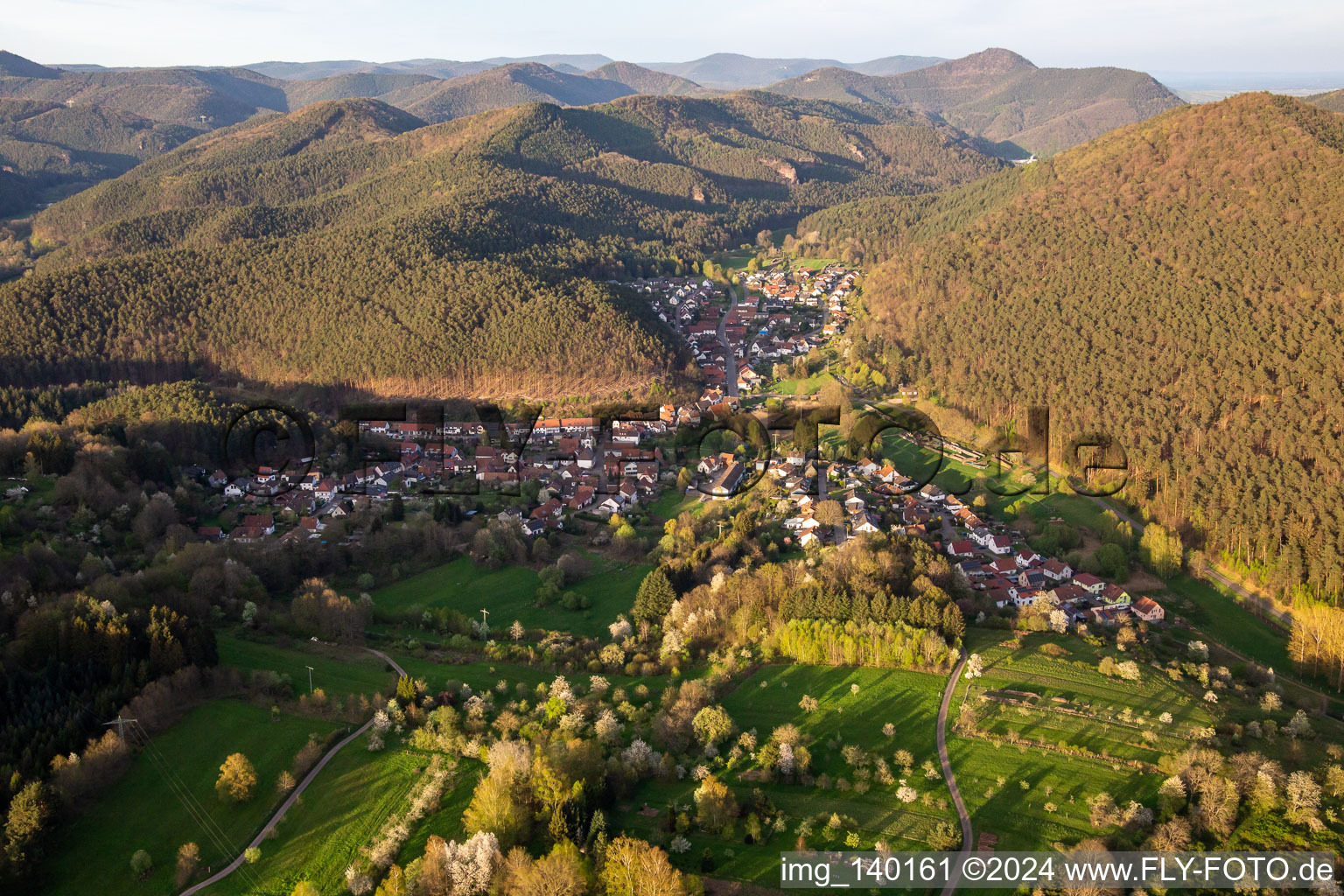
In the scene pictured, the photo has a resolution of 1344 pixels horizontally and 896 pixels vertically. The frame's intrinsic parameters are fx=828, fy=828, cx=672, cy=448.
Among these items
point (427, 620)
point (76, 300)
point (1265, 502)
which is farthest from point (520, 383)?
point (1265, 502)

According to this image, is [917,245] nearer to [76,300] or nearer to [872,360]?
[872,360]

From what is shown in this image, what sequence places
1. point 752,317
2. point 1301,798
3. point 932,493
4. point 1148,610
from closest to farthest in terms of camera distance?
point 1301,798, point 1148,610, point 932,493, point 752,317

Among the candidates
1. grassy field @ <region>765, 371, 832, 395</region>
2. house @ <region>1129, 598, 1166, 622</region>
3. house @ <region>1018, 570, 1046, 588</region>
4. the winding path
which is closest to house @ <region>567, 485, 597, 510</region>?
grassy field @ <region>765, 371, 832, 395</region>

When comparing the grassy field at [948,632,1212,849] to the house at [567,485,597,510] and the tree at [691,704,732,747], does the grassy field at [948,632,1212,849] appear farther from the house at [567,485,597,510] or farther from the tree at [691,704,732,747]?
the house at [567,485,597,510]

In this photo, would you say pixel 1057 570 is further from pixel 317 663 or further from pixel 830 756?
pixel 317 663

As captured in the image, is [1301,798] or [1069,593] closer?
[1301,798]

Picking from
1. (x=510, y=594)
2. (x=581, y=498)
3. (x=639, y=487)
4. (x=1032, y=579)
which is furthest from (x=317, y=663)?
(x=1032, y=579)

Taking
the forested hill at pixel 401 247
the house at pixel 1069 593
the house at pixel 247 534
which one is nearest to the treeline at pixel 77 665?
the house at pixel 247 534
